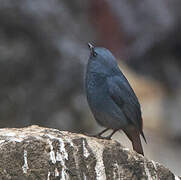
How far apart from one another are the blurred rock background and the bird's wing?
13.1 ft

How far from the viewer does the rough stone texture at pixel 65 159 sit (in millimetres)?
5918

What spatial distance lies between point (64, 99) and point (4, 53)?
4.24 ft

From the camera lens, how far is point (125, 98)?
26.0 ft

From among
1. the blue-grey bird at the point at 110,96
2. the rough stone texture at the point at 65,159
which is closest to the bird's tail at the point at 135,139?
the blue-grey bird at the point at 110,96

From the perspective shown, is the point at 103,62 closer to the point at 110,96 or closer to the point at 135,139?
the point at 110,96

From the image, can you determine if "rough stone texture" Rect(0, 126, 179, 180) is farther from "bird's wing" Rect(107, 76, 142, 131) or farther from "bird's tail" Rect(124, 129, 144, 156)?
"bird's wing" Rect(107, 76, 142, 131)

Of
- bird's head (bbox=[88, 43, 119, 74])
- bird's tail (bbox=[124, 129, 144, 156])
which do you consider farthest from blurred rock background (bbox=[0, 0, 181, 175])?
bird's head (bbox=[88, 43, 119, 74])

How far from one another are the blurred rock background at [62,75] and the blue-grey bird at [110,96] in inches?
158

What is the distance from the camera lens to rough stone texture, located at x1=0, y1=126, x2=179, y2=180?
5.92 m

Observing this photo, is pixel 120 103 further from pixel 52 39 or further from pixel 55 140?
pixel 52 39

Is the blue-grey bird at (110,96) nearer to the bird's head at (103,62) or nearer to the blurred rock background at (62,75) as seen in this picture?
the bird's head at (103,62)

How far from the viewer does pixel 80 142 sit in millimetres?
6277

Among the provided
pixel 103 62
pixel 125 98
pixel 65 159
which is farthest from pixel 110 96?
pixel 65 159

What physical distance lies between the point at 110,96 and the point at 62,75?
4719mm
